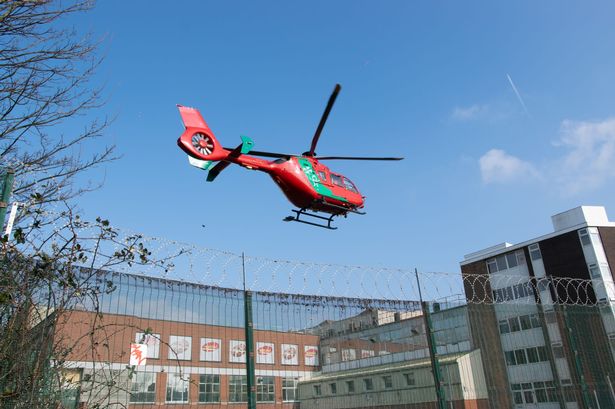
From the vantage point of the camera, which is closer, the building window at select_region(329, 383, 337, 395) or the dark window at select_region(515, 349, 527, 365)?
the building window at select_region(329, 383, 337, 395)

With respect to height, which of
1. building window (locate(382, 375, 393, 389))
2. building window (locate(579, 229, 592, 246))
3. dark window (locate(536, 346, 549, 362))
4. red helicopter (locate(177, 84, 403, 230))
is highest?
building window (locate(579, 229, 592, 246))

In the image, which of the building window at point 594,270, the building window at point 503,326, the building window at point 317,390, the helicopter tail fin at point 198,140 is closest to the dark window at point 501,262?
the building window at point 594,270

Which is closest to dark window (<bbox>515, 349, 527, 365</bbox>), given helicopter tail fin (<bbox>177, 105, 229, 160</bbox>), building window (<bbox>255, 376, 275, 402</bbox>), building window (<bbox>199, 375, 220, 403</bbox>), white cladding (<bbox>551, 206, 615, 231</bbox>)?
building window (<bbox>255, 376, 275, 402</bbox>)

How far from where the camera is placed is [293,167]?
12109 millimetres

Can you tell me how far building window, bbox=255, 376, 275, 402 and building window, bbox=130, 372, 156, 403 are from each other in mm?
1783

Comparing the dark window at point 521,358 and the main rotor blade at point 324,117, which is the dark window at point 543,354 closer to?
the dark window at point 521,358

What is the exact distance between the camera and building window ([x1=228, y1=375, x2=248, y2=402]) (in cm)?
814

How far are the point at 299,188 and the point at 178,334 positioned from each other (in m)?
5.47

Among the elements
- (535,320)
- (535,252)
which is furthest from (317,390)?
(535,252)

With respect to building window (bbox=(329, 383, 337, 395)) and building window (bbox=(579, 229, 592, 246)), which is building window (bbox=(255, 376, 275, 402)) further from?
building window (bbox=(579, 229, 592, 246))

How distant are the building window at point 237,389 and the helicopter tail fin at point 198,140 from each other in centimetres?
454

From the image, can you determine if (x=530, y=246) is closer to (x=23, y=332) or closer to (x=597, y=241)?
(x=597, y=241)

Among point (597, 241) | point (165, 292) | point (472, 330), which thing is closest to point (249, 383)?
point (165, 292)

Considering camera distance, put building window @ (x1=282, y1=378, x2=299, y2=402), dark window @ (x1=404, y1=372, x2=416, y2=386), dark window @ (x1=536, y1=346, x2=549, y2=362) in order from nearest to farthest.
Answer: building window @ (x1=282, y1=378, x2=299, y2=402) → dark window @ (x1=404, y1=372, x2=416, y2=386) → dark window @ (x1=536, y1=346, x2=549, y2=362)
